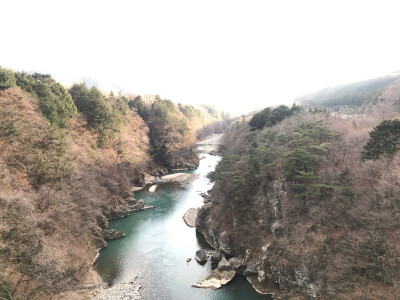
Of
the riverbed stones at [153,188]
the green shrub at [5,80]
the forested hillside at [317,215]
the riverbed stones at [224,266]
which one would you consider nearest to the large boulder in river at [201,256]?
the forested hillside at [317,215]

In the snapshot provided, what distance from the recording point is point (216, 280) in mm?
20734

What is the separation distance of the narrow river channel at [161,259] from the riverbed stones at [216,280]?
37 cm

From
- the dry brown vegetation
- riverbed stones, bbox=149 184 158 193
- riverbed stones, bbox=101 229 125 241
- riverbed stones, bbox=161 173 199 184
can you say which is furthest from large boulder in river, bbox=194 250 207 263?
riverbed stones, bbox=161 173 199 184

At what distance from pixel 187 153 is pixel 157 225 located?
34.5 meters

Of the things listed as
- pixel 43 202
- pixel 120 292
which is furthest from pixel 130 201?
pixel 120 292

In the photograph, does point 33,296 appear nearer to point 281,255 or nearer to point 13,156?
point 13,156

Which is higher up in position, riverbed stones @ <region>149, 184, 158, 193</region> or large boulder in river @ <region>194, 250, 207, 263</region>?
riverbed stones @ <region>149, 184, 158, 193</region>

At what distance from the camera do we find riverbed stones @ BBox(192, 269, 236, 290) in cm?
2020

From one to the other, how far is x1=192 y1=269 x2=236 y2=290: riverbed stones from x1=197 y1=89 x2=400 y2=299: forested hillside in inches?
54.4

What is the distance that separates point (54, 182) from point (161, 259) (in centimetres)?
1249

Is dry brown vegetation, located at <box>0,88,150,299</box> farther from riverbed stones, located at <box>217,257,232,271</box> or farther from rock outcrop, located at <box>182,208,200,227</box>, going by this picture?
riverbed stones, located at <box>217,257,232,271</box>

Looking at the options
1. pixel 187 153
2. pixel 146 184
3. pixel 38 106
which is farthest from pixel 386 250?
pixel 187 153

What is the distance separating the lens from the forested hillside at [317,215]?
16.4 metres

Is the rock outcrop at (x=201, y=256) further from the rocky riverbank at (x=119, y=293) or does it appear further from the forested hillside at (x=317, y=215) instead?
the rocky riverbank at (x=119, y=293)
